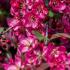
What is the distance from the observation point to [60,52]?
94cm

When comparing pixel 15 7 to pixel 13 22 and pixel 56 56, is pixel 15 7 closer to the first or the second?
pixel 13 22

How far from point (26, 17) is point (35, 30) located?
55 mm

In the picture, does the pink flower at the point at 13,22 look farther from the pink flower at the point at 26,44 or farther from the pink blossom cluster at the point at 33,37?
the pink flower at the point at 26,44

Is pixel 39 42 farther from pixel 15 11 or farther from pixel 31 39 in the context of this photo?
pixel 15 11

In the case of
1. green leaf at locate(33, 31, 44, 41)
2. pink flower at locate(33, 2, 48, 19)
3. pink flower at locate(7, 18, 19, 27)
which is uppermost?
pink flower at locate(33, 2, 48, 19)

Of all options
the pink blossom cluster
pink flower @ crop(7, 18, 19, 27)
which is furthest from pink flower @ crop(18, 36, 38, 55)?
pink flower @ crop(7, 18, 19, 27)

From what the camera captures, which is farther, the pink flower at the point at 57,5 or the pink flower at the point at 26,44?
the pink flower at the point at 57,5

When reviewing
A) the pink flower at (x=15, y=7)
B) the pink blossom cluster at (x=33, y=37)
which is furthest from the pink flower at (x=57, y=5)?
the pink flower at (x=15, y=7)

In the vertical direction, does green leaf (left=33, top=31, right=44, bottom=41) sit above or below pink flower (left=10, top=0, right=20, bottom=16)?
below

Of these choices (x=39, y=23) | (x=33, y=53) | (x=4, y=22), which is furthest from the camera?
(x=4, y=22)

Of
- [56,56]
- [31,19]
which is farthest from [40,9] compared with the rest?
[56,56]

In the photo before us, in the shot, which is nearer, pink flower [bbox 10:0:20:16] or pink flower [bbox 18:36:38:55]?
pink flower [bbox 18:36:38:55]

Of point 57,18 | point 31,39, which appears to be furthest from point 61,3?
point 31,39

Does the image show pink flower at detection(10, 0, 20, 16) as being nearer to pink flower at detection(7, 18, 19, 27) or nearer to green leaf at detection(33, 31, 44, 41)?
pink flower at detection(7, 18, 19, 27)
